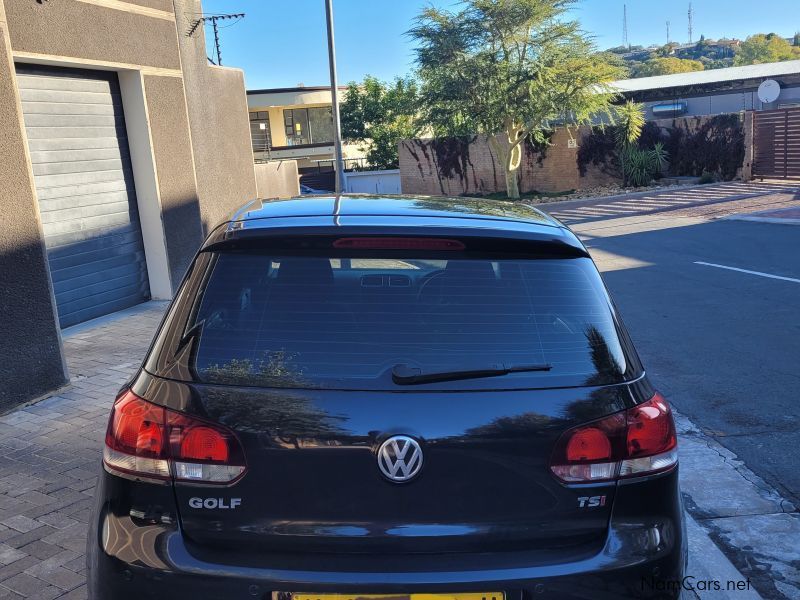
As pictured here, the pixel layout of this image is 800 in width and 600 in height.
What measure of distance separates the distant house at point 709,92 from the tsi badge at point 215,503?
4136 cm

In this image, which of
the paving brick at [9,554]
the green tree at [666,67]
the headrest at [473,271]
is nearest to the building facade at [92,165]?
the paving brick at [9,554]

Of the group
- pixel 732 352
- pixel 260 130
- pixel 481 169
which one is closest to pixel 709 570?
pixel 732 352

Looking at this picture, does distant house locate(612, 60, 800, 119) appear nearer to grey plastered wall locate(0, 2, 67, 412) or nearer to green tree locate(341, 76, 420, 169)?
green tree locate(341, 76, 420, 169)

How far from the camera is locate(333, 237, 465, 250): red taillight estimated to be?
2.34 m

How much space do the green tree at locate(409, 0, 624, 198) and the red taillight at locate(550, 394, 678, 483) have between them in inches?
1034

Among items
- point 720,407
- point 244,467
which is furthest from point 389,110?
point 244,467

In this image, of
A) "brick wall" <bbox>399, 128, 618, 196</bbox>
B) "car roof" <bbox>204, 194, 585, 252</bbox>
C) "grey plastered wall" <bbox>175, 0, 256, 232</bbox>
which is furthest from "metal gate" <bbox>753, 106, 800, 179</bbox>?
"car roof" <bbox>204, 194, 585, 252</bbox>

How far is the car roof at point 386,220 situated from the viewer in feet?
7.87

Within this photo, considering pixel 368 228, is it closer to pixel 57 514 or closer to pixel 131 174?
pixel 57 514

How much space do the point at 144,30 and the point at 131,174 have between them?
182 cm

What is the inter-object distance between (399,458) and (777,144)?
25.7m

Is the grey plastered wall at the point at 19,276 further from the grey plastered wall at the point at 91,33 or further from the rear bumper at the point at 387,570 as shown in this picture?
the rear bumper at the point at 387,570

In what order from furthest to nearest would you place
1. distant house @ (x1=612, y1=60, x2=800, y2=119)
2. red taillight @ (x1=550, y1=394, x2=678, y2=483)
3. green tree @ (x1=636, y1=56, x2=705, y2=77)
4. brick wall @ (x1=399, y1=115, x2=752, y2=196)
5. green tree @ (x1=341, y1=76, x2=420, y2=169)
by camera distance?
green tree @ (x1=636, y1=56, x2=705, y2=77), green tree @ (x1=341, y1=76, x2=420, y2=169), distant house @ (x1=612, y1=60, x2=800, y2=119), brick wall @ (x1=399, y1=115, x2=752, y2=196), red taillight @ (x1=550, y1=394, x2=678, y2=483)

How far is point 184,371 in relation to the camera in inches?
86.8
